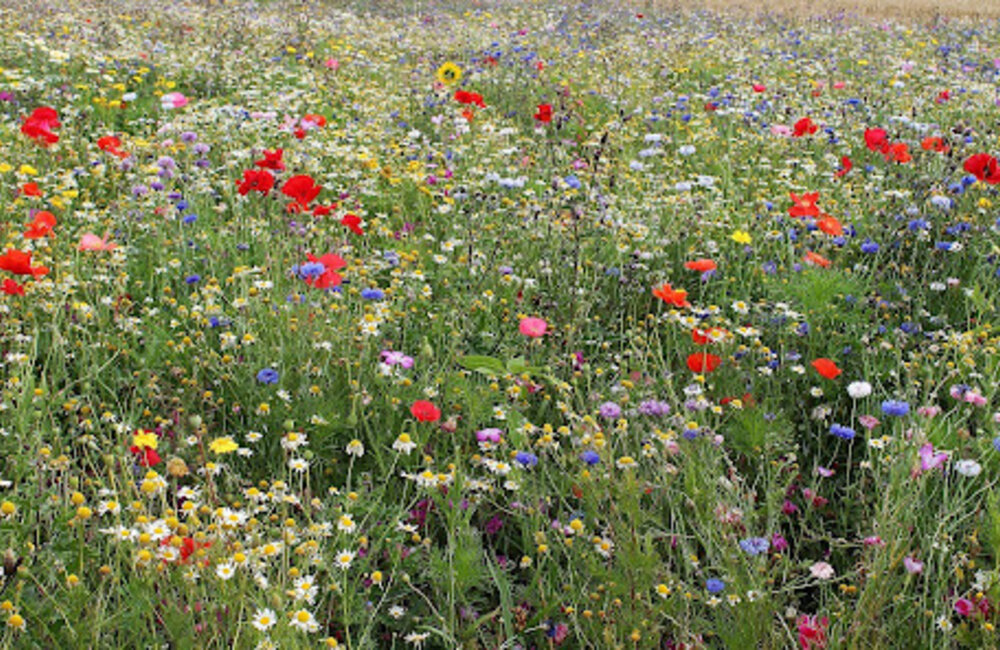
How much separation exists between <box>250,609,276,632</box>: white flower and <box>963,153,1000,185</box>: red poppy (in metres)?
2.83

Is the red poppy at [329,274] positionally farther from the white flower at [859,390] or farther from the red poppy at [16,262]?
the white flower at [859,390]

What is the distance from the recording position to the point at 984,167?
3.36m

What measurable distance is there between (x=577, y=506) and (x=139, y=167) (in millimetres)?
2819

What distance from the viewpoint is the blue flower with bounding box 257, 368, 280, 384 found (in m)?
2.53

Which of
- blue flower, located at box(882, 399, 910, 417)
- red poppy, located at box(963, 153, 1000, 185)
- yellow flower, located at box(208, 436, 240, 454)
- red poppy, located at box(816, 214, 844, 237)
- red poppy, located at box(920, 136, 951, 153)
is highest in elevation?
red poppy, located at box(963, 153, 1000, 185)

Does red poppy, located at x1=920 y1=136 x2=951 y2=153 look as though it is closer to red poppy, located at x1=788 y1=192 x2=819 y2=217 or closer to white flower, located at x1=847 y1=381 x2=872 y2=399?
red poppy, located at x1=788 y1=192 x2=819 y2=217

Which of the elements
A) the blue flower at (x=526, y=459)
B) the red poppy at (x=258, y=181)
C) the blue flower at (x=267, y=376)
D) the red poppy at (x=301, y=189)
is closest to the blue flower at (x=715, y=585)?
the blue flower at (x=526, y=459)

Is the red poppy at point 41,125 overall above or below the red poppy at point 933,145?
below

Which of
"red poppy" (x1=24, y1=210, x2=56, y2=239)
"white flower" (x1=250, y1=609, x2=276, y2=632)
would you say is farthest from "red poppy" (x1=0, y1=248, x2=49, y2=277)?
"white flower" (x1=250, y1=609, x2=276, y2=632)

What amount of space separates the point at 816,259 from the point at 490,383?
1.16 metres

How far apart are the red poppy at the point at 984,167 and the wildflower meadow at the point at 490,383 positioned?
12 mm

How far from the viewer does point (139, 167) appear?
4.23m

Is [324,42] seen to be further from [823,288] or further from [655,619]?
[655,619]

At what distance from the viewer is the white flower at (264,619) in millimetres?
1664
